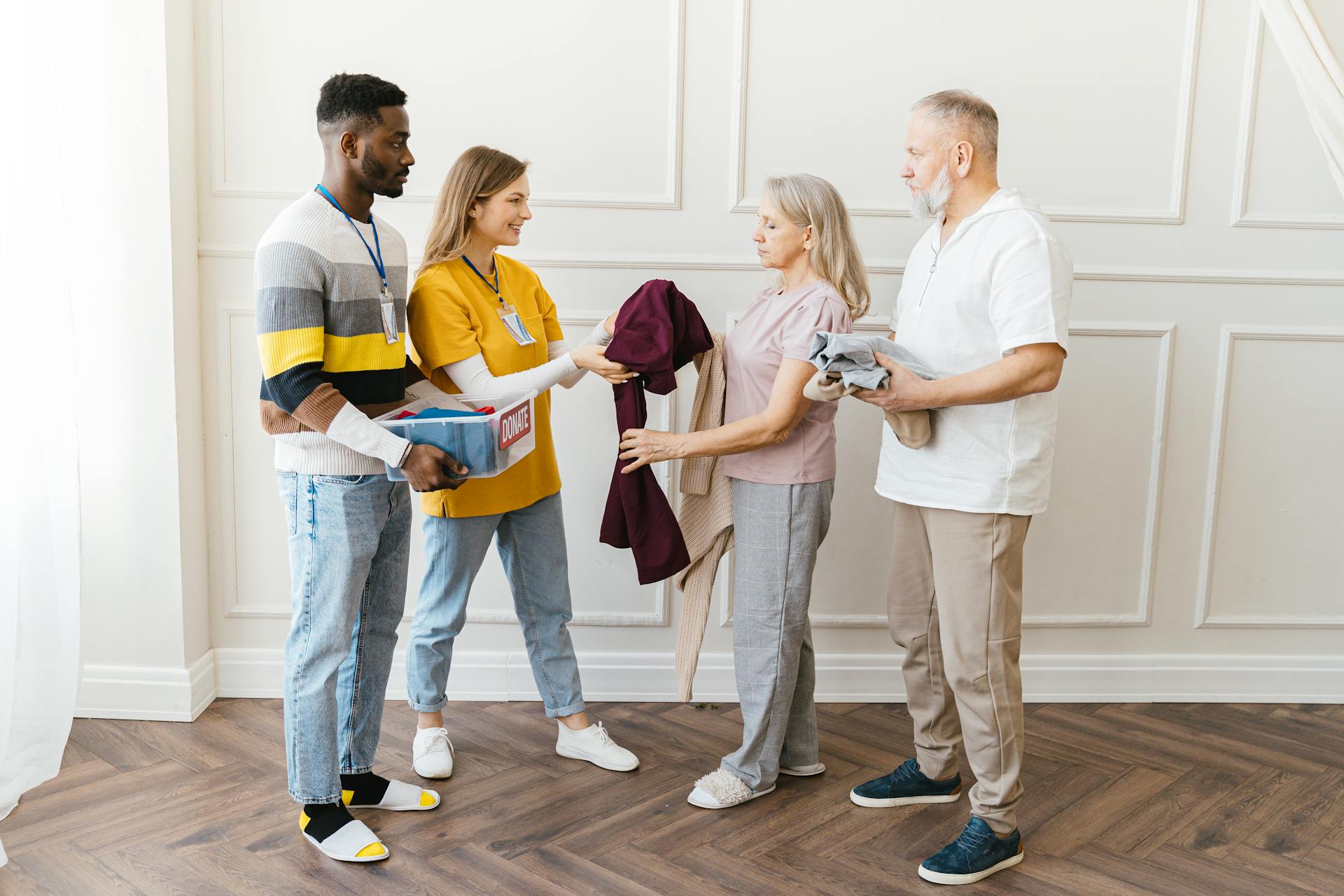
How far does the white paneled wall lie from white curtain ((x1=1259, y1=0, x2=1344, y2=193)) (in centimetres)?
8

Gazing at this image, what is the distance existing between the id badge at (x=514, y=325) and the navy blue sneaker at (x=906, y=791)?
1.35 meters

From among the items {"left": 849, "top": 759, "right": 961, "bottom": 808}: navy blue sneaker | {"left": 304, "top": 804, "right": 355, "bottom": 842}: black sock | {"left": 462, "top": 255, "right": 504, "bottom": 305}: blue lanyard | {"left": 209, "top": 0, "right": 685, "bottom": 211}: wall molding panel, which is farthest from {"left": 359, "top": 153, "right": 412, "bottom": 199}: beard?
{"left": 849, "top": 759, "right": 961, "bottom": 808}: navy blue sneaker

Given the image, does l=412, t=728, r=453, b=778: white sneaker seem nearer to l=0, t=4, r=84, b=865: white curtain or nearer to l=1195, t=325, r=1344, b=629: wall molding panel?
l=0, t=4, r=84, b=865: white curtain

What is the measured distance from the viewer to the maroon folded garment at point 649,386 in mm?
2391

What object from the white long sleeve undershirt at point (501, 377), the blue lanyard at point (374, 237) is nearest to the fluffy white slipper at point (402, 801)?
the white long sleeve undershirt at point (501, 377)

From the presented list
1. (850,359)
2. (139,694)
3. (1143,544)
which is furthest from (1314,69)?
(139,694)

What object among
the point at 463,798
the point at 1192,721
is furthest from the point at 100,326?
A: the point at 1192,721

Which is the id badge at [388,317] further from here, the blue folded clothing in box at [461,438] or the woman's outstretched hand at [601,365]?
the woman's outstretched hand at [601,365]

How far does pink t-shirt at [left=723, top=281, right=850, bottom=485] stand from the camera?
90.3 inches

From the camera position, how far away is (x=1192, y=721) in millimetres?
3111

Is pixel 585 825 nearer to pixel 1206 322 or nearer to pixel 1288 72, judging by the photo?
pixel 1206 322

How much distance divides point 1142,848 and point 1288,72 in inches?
86.9

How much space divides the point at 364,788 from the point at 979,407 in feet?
5.34

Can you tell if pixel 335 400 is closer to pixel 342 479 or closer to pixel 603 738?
pixel 342 479
